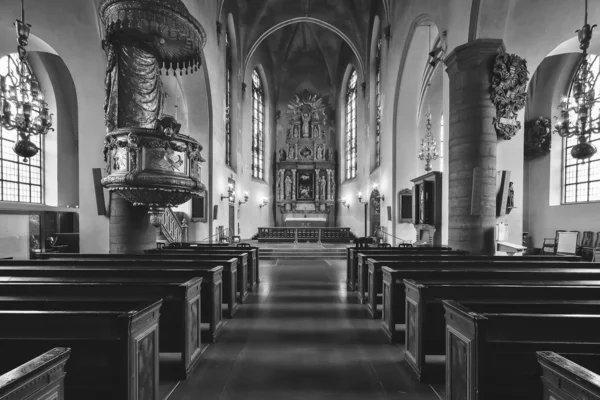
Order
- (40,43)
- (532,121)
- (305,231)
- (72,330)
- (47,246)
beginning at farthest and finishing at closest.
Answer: (305,231), (532,121), (47,246), (40,43), (72,330)

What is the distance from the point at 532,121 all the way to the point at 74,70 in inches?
619

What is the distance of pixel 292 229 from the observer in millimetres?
17078

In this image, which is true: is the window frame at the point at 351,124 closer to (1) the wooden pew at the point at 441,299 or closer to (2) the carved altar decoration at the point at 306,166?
(2) the carved altar decoration at the point at 306,166

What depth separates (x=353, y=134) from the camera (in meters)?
20.7

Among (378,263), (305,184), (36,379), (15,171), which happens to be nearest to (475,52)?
(378,263)

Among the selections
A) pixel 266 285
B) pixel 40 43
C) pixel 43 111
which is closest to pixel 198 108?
pixel 40 43

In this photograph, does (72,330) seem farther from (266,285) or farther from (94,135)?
(94,135)

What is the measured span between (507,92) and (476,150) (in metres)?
1.40

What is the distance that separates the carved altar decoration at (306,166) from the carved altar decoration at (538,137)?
11.3 m

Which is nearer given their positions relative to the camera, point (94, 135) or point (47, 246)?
point (94, 135)

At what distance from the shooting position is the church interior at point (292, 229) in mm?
2250

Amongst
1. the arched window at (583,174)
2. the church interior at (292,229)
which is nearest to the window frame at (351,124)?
the church interior at (292,229)

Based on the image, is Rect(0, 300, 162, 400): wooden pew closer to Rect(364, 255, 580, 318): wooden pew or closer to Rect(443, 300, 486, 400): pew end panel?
Rect(443, 300, 486, 400): pew end panel

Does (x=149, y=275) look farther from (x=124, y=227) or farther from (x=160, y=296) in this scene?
(x=124, y=227)
